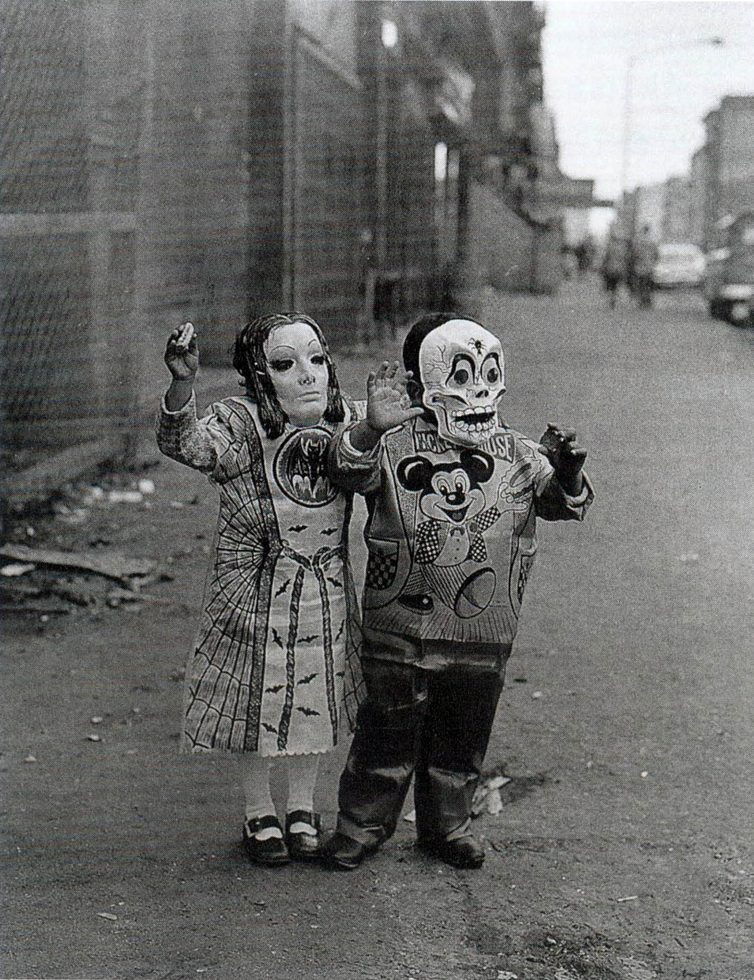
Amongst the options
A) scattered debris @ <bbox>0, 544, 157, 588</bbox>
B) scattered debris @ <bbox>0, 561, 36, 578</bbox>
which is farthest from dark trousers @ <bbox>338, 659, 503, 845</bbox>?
scattered debris @ <bbox>0, 561, 36, 578</bbox>

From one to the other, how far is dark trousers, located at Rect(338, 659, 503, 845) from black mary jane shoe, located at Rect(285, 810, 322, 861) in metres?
0.05

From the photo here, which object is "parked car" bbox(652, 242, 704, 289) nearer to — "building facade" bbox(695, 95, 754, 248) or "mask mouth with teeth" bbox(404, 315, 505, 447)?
"building facade" bbox(695, 95, 754, 248)

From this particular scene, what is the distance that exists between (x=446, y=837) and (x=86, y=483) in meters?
2.47

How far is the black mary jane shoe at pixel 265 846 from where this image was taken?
2.17 metres

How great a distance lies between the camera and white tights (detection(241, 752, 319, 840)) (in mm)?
2184

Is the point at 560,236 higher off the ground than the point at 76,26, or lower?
lower

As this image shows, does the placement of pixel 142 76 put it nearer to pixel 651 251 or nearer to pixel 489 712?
pixel 651 251

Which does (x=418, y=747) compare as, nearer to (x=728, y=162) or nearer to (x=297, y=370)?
(x=297, y=370)

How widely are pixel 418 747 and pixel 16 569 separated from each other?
79.9 inches

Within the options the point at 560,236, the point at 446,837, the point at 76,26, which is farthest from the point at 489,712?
the point at 76,26

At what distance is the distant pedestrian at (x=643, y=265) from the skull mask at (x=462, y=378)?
0.65 metres

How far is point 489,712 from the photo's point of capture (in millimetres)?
2123

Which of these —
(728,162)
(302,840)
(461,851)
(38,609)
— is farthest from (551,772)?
(38,609)

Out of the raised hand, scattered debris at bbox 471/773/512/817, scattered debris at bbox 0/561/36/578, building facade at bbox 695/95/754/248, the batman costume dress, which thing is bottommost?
scattered debris at bbox 471/773/512/817
